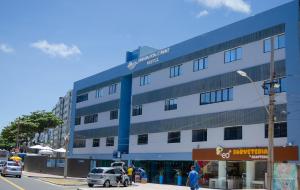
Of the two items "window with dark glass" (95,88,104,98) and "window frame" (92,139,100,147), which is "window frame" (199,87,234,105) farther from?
"window with dark glass" (95,88,104,98)

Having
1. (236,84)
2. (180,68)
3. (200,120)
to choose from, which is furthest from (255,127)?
(180,68)

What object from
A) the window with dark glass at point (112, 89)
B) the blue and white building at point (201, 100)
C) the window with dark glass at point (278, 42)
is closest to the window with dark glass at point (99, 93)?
the blue and white building at point (201, 100)

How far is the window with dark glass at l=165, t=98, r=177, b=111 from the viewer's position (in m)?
49.5

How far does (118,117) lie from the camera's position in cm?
6066

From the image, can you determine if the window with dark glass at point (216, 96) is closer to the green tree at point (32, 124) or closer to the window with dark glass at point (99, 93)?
the window with dark glass at point (99, 93)

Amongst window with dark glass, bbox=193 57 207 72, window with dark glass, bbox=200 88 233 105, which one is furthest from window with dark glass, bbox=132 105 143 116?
window with dark glass, bbox=200 88 233 105

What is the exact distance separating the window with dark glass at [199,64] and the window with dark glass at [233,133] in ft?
24.6

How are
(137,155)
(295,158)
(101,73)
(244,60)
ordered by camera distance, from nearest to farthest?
(295,158) → (244,60) → (137,155) → (101,73)

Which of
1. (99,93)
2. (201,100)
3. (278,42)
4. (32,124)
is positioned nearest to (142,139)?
(201,100)

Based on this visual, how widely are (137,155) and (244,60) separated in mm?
20042

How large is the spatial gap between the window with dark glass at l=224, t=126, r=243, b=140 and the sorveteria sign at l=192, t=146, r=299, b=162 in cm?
125

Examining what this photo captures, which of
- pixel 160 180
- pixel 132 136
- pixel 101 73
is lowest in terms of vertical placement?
pixel 160 180

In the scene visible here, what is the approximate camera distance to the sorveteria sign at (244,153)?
34.0m

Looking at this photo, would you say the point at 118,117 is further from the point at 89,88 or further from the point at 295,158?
the point at 295,158
